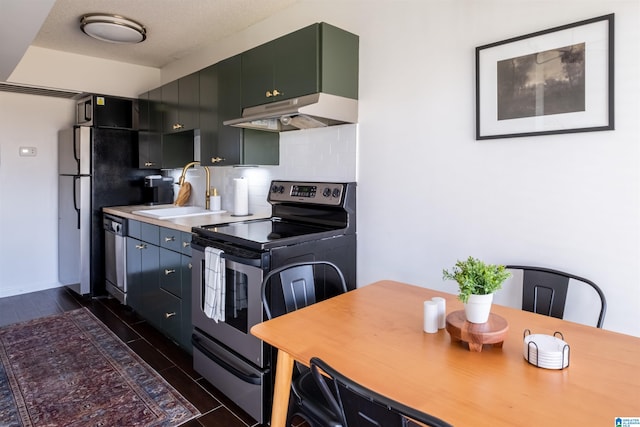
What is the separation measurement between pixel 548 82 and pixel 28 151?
468cm

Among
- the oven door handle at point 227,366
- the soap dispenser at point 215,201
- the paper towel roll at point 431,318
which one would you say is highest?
the soap dispenser at point 215,201

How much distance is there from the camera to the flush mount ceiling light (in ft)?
Answer: 9.91

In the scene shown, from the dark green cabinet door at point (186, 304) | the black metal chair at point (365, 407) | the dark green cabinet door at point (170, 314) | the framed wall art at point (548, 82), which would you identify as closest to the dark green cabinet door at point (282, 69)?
the framed wall art at point (548, 82)

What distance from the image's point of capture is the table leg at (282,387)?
1286 mm

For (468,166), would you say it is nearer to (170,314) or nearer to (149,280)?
(170,314)

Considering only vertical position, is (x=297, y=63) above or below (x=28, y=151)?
above

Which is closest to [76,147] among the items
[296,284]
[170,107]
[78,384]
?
[170,107]

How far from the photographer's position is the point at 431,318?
1.28 metres

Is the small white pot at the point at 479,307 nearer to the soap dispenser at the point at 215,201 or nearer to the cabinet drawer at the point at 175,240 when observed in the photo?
the cabinet drawer at the point at 175,240

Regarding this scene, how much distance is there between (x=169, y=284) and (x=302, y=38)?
1.93 meters

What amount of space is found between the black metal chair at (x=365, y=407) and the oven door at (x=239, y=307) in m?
1.06

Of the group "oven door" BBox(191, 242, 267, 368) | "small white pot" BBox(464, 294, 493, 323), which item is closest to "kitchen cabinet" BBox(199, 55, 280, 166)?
"oven door" BBox(191, 242, 267, 368)

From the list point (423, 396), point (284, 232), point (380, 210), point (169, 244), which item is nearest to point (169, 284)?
point (169, 244)

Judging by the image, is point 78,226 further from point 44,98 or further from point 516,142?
point 516,142
